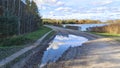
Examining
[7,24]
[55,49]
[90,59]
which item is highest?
[7,24]

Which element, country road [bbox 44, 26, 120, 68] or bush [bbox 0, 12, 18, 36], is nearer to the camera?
country road [bbox 44, 26, 120, 68]

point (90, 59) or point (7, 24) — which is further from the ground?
point (7, 24)

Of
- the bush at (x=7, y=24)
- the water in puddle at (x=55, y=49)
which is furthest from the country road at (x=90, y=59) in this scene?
the bush at (x=7, y=24)

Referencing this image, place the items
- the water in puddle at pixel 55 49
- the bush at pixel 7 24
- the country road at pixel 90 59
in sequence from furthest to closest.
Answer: the bush at pixel 7 24
the water in puddle at pixel 55 49
the country road at pixel 90 59

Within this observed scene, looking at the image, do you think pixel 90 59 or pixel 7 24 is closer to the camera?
pixel 90 59

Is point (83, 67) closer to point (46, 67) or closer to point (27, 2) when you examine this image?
point (46, 67)

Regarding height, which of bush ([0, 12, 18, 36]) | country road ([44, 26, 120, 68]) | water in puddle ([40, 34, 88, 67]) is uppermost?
bush ([0, 12, 18, 36])

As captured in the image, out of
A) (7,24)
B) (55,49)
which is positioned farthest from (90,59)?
(7,24)

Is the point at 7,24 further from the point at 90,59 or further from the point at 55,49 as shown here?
the point at 90,59

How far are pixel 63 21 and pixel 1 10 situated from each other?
12724 cm

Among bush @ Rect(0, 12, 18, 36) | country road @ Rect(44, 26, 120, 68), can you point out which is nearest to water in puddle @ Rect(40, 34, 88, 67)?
country road @ Rect(44, 26, 120, 68)

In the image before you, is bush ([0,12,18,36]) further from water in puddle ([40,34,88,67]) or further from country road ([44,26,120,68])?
country road ([44,26,120,68])

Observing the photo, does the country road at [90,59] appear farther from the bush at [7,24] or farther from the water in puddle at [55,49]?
the bush at [7,24]

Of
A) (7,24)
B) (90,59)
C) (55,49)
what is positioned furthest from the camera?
(7,24)
